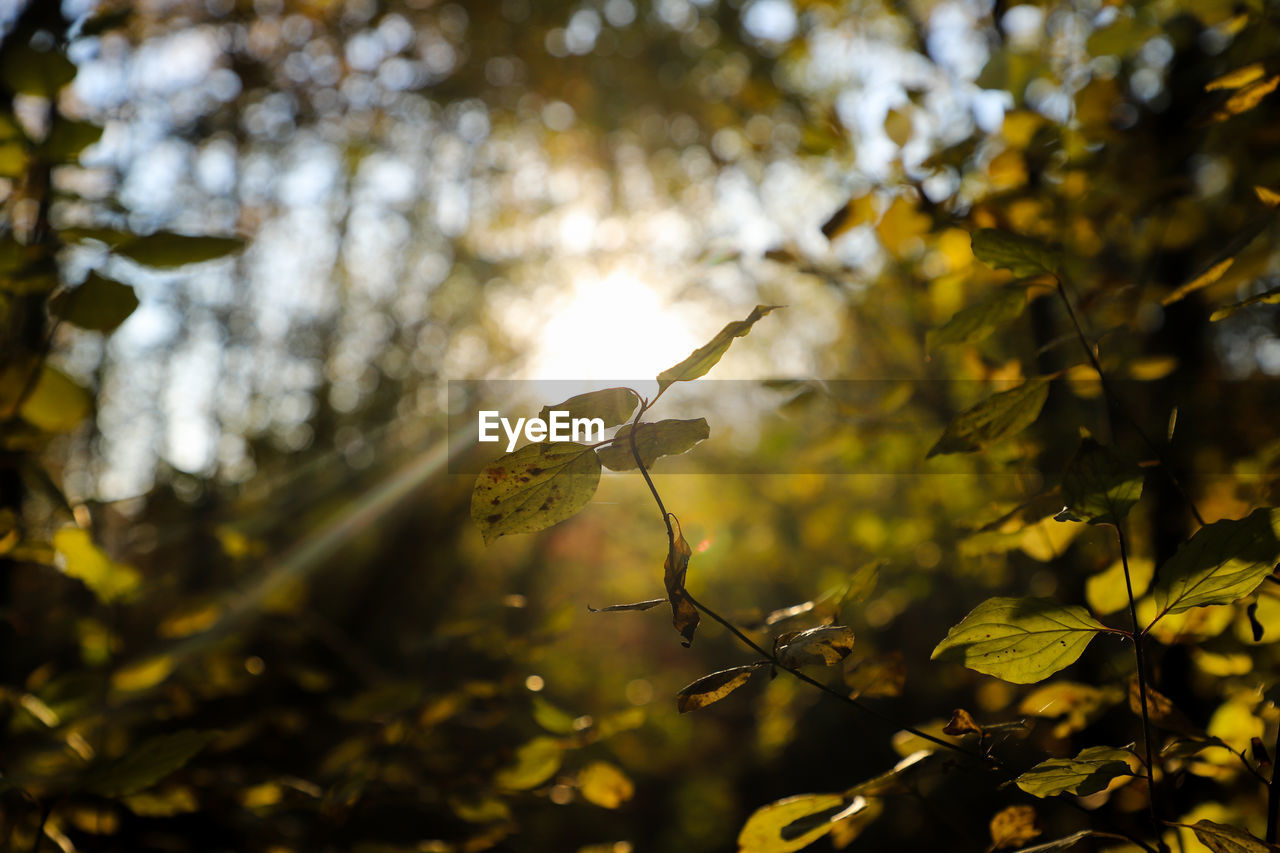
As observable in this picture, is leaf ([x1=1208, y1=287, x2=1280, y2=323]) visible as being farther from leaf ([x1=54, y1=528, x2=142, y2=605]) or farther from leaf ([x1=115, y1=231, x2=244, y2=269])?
leaf ([x1=54, y1=528, x2=142, y2=605])

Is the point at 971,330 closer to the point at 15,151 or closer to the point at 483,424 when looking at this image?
the point at 483,424

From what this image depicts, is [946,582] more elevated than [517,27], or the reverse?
[517,27]

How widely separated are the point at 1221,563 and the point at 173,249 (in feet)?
2.85

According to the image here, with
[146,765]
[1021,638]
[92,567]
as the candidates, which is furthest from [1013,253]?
[92,567]

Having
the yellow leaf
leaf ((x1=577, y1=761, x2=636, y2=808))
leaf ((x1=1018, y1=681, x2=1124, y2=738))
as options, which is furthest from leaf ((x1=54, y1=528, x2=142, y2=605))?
the yellow leaf

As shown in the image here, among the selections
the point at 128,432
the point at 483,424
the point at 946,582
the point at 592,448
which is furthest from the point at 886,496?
the point at 128,432

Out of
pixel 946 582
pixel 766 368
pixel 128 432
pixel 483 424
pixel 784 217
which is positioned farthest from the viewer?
pixel 128 432

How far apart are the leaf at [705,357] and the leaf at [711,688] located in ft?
0.66

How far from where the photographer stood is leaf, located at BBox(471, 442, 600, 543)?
46cm

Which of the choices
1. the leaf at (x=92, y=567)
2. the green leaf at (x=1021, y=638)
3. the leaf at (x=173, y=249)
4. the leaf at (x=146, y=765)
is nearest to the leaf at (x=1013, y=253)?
the green leaf at (x=1021, y=638)

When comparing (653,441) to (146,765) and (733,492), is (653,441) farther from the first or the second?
(733,492)

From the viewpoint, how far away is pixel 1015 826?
0.59 m

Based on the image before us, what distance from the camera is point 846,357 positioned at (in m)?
4.52

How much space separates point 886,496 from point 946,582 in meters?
0.41
